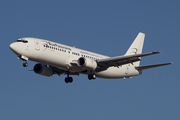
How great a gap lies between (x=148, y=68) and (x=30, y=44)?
64.0 feet

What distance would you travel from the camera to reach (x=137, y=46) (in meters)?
61.3

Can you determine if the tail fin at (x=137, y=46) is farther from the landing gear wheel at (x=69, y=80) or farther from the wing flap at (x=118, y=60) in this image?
the landing gear wheel at (x=69, y=80)

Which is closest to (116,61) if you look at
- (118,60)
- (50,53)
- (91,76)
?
(118,60)

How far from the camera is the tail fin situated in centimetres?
5988

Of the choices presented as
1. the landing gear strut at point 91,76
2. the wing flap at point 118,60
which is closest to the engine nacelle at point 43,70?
the landing gear strut at point 91,76

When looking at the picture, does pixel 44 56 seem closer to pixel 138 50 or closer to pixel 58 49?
pixel 58 49

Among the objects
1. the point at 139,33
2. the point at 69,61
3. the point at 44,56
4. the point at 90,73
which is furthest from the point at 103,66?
the point at 139,33

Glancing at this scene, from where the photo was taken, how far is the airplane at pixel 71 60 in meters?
44.9

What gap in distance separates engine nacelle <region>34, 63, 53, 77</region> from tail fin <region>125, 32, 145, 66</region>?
584 inches

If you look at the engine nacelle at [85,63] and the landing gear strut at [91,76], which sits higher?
the engine nacelle at [85,63]

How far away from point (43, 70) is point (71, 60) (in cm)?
637

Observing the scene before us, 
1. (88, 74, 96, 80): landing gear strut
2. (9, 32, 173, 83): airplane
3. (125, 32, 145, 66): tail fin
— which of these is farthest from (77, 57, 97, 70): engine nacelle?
(125, 32, 145, 66): tail fin

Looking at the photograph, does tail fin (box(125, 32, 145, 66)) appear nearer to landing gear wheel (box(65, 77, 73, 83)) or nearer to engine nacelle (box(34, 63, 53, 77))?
landing gear wheel (box(65, 77, 73, 83))

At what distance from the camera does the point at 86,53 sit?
4997 centimetres
